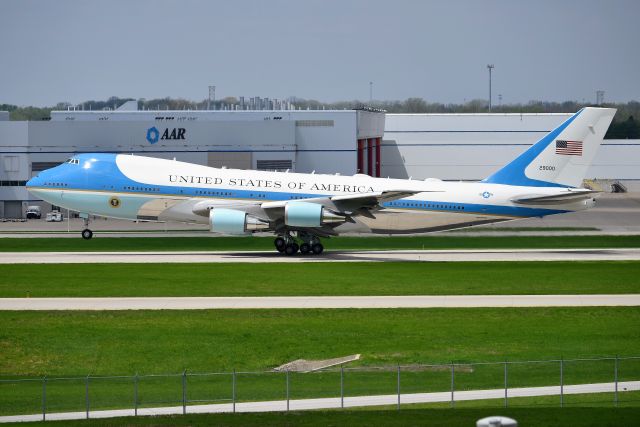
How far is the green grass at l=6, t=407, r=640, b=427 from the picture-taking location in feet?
84.5

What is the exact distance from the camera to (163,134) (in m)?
94.4

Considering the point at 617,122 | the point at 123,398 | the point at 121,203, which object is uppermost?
the point at 617,122

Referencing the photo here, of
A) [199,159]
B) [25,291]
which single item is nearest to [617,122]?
[199,159]

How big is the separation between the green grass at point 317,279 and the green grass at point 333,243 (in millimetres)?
8792

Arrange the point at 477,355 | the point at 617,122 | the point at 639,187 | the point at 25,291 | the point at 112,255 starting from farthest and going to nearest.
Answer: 1. the point at 617,122
2. the point at 639,187
3. the point at 112,255
4. the point at 25,291
5. the point at 477,355

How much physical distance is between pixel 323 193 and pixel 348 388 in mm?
29598

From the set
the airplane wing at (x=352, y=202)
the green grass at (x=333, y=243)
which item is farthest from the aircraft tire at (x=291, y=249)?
the green grass at (x=333, y=243)

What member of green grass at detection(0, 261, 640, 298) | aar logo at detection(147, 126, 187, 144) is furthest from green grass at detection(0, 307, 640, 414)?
aar logo at detection(147, 126, 187, 144)

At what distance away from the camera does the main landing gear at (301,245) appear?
5916cm

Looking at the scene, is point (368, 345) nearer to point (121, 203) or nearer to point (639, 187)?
point (121, 203)

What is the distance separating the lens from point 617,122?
6265 inches

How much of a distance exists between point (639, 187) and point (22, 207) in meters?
72.4

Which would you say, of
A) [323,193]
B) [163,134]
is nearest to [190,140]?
[163,134]

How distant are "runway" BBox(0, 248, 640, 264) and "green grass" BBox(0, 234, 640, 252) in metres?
2.17
